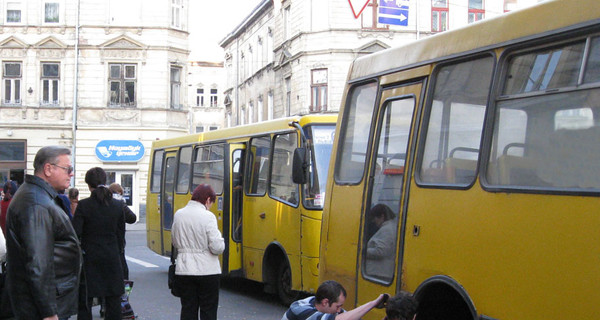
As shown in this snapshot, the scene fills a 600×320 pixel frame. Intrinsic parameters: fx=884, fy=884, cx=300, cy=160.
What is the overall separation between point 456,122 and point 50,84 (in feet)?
116

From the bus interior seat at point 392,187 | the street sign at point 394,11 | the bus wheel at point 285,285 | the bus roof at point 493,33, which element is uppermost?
the street sign at point 394,11

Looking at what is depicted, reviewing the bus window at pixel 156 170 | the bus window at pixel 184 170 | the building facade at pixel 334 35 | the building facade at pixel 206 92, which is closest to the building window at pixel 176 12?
the building facade at pixel 334 35

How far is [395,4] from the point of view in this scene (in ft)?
83.5

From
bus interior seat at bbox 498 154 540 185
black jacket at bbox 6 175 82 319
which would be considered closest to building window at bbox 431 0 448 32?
bus interior seat at bbox 498 154 540 185

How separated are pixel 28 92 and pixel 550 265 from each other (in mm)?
36949

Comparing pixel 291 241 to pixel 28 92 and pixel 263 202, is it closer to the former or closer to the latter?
pixel 263 202

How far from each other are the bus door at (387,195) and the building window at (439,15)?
102ft

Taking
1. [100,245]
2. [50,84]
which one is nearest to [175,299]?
[100,245]

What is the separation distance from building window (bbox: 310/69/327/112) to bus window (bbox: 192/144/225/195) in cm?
2166

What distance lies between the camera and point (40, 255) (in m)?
5.24

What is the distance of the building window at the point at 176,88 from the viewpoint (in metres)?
40.3

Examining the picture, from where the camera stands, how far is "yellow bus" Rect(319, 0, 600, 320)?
15.9ft

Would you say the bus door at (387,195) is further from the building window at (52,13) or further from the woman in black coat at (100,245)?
the building window at (52,13)

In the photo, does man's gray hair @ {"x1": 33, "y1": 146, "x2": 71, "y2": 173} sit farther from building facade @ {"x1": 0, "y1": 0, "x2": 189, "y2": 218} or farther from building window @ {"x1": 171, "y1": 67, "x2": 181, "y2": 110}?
building window @ {"x1": 171, "y1": 67, "x2": 181, "y2": 110}
